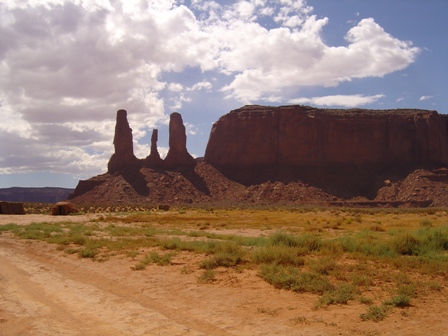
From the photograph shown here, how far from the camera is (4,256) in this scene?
17.0 metres

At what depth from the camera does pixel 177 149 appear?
110 metres

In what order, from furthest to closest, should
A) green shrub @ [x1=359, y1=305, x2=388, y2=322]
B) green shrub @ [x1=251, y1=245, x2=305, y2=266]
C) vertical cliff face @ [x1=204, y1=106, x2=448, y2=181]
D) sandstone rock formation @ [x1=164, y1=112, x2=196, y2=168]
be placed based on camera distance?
1. vertical cliff face @ [x1=204, y1=106, x2=448, y2=181]
2. sandstone rock formation @ [x1=164, y1=112, x2=196, y2=168]
3. green shrub @ [x1=251, y1=245, x2=305, y2=266]
4. green shrub @ [x1=359, y1=305, x2=388, y2=322]

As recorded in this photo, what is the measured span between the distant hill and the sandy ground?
563 ft

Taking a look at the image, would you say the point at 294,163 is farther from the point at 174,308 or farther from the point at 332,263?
the point at 174,308

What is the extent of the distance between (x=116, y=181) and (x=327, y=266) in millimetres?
90385

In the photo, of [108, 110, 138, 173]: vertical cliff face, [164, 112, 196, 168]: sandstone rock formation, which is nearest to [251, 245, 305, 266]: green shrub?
[108, 110, 138, 173]: vertical cliff face

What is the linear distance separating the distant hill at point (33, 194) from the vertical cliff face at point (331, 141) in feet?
288

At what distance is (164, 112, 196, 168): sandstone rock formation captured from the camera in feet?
357

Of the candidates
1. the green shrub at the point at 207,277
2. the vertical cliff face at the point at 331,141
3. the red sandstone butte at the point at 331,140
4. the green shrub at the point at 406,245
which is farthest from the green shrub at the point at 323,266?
the red sandstone butte at the point at 331,140

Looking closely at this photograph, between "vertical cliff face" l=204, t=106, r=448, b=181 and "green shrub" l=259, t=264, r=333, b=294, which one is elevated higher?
"vertical cliff face" l=204, t=106, r=448, b=181

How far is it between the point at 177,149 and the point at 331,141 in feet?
130

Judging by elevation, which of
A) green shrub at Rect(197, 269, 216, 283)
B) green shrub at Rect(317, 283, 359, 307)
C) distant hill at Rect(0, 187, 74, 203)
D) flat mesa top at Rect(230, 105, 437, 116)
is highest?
flat mesa top at Rect(230, 105, 437, 116)

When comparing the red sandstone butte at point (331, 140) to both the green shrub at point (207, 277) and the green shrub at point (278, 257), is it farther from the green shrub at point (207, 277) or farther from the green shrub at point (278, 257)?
the green shrub at point (207, 277)

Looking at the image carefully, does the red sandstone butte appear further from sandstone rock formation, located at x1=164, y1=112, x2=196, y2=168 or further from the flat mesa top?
sandstone rock formation, located at x1=164, y1=112, x2=196, y2=168
